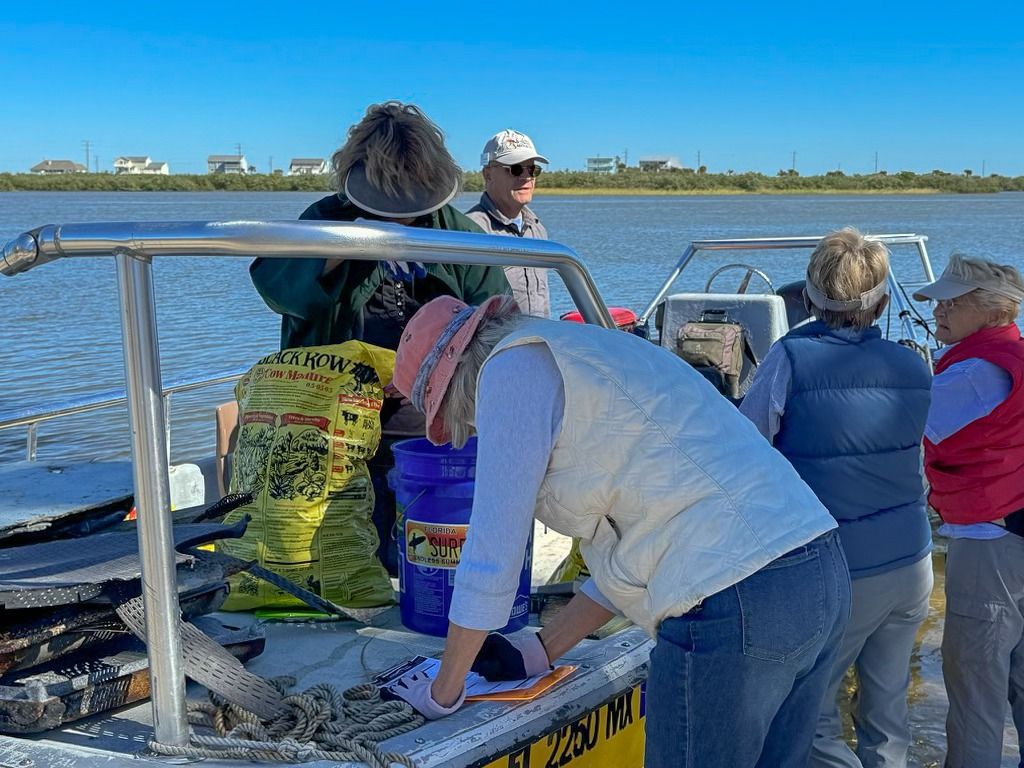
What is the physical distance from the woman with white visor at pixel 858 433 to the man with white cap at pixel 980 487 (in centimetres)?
30

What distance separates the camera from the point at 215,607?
2.35 metres

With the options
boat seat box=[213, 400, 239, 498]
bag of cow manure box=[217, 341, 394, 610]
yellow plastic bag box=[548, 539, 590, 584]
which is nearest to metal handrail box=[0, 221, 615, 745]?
bag of cow manure box=[217, 341, 394, 610]

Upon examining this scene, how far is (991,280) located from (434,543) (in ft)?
6.66

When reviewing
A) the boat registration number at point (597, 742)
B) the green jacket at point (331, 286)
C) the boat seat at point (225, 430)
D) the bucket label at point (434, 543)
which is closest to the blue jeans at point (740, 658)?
the boat registration number at point (597, 742)

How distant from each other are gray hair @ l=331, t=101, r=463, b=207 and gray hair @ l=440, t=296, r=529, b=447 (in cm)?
108

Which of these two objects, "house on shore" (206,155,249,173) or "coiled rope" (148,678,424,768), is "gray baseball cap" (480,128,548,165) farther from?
"house on shore" (206,155,249,173)

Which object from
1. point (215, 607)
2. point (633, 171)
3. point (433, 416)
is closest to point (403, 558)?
point (215, 607)

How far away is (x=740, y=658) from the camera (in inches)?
72.5

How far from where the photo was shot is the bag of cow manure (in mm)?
2699

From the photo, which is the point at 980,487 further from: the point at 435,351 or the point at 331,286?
the point at 435,351

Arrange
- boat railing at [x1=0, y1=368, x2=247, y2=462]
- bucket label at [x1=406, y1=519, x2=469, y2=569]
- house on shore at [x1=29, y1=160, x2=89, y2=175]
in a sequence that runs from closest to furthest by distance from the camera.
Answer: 1. bucket label at [x1=406, y1=519, x2=469, y2=569]
2. boat railing at [x1=0, y1=368, x2=247, y2=462]
3. house on shore at [x1=29, y1=160, x2=89, y2=175]

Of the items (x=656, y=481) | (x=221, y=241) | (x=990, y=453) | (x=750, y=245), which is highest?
(x=221, y=241)

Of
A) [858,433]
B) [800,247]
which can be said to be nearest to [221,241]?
[858,433]

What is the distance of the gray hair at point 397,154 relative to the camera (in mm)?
2941
